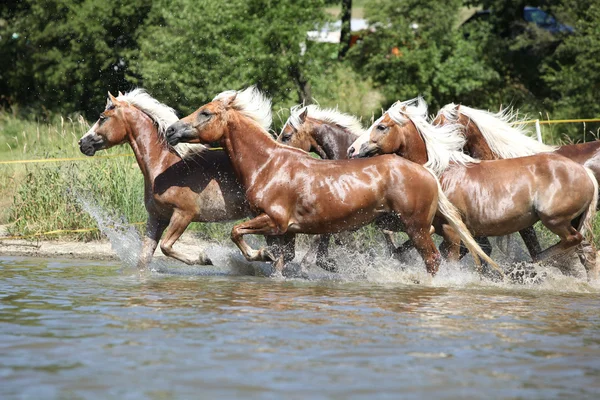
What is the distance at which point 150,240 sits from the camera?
34.2ft

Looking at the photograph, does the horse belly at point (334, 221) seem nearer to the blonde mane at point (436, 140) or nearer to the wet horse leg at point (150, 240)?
the blonde mane at point (436, 140)

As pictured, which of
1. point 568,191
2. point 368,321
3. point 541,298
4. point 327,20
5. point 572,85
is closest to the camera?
point 368,321

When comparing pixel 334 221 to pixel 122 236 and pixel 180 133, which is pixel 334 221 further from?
pixel 122 236

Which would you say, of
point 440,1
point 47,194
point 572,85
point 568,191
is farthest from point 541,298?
point 440,1

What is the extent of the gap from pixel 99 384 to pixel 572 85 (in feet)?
71.1

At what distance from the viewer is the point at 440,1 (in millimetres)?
30047

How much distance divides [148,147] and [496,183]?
3621 mm

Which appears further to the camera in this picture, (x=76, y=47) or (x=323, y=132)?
(x=76, y=47)

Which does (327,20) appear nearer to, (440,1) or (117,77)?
(440,1)

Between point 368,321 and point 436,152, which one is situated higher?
point 436,152

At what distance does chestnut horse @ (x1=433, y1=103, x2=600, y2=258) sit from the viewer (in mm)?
10375

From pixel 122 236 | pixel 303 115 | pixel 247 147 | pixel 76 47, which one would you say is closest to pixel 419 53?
pixel 76 47

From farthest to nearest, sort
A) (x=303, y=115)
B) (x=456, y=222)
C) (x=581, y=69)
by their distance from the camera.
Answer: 1. (x=581, y=69)
2. (x=303, y=115)
3. (x=456, y=222)

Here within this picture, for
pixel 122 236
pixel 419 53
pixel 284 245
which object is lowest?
pixel 122 236
